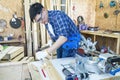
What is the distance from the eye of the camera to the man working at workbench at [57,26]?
1.28 meters

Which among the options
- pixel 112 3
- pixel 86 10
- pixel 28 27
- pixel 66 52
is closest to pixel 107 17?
pixel 112 3

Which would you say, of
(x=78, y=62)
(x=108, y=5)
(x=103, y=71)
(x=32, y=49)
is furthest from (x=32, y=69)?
(x=108, y=5)

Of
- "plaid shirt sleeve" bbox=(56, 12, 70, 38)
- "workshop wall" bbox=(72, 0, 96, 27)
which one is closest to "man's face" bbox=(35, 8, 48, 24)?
"plaid shirt sleeve" bbox=(56, 12, 70, 38)

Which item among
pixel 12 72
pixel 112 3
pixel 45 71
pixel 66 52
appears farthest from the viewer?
pixel 112 3

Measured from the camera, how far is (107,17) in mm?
2885

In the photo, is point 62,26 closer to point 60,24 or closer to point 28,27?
point 60,24

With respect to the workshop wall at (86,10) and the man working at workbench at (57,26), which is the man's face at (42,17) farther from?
the workshop wall at (86,10)

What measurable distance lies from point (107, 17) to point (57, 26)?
1844 mm

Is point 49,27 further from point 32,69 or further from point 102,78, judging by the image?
point 102,78

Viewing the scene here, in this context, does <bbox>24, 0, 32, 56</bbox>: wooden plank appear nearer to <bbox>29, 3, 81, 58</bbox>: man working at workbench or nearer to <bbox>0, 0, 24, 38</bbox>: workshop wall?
<bbox>0, 0, 24, 38</bbox>: workshop wall

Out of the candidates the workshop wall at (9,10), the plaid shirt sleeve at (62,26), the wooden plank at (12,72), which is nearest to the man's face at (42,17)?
the plaid shirt sleeve at (62,26)

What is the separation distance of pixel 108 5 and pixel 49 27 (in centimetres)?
179

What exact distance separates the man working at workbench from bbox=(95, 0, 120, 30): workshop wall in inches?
58.6

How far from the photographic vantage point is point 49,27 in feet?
4.60
